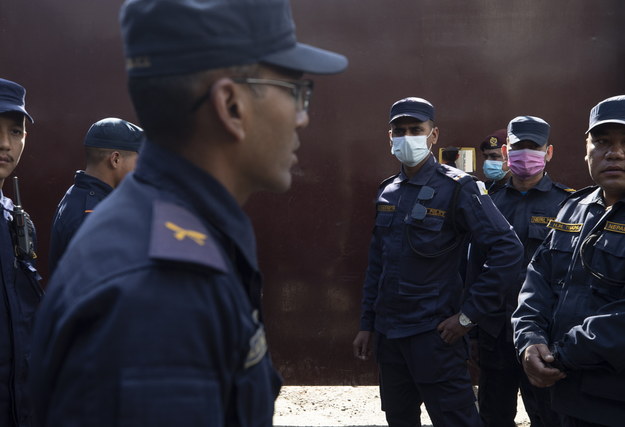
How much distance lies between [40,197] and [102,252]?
414cm

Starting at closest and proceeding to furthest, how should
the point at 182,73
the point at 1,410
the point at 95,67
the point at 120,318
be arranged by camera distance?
the point at 120,318 → the point at 182,73 → the point at 1,410 → the point at 95,67

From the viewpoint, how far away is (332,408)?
4703 mm

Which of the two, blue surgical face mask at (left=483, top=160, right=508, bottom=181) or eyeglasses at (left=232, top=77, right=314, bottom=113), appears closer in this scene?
eyeglasses at (left=232, top=77, right=314, bottom=113)

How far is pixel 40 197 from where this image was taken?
4.58 metres

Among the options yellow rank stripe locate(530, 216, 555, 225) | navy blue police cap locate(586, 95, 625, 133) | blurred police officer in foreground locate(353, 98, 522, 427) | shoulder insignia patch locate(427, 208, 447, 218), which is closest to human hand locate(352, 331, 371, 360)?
blurred police officer in foreground locate(353, 98, 522, 427)

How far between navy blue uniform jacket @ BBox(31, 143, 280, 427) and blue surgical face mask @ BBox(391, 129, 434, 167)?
271 cm

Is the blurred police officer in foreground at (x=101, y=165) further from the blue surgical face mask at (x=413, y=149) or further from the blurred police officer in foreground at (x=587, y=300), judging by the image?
the blurred police officer in foreground at (x=587, y=300)

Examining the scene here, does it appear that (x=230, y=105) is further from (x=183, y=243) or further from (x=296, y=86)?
(x=183, y=243)

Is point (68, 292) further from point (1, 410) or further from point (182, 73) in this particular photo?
point (1, 410)

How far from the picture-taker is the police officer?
361 centimetres

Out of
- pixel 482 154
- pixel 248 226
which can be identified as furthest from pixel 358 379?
pixel 248 226

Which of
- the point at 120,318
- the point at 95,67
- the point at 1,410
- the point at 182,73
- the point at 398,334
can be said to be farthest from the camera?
the point at 95,67

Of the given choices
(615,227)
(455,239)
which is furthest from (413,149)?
(615,227)

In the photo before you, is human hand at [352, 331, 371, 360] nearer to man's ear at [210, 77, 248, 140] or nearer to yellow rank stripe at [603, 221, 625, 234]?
yellow rank stripe at [603, 221, 625, 234]
